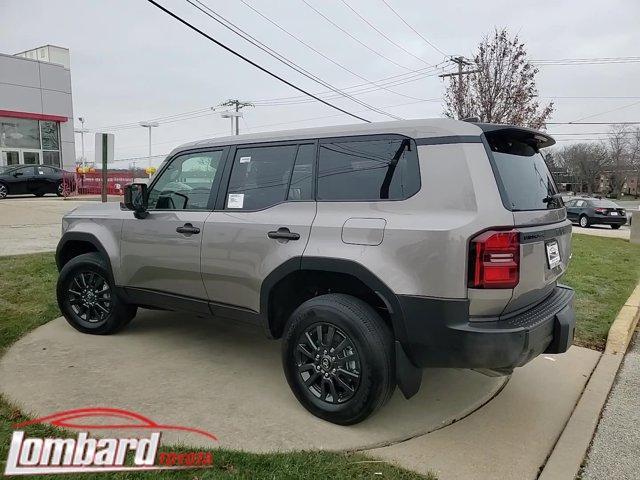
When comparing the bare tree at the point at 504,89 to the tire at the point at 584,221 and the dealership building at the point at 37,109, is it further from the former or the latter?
the dealership building at the point at 37,109

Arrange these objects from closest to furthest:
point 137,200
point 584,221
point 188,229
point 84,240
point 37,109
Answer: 1. point 188,229
2. point 137,200
3. point 84,240
4. point 584,221
5. point 37,109

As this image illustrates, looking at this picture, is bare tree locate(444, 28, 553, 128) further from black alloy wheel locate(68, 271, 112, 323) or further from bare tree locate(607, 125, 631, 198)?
bare tree locate(607, 125, 631, 198)

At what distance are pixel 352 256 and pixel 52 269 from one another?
5658mm

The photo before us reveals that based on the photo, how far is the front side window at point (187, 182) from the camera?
12.8 feet

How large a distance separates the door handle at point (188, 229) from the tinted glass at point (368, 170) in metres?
1.08

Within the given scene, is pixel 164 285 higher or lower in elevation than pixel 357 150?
lower

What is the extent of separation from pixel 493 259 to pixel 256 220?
5.25ft

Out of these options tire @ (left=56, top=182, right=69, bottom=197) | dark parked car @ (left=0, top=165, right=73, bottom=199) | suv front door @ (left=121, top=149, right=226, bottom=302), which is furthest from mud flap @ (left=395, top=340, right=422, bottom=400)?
tire @ (left=56, top=182, right=69, bottom=197)

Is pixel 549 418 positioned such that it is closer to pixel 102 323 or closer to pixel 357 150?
pixel 357 150

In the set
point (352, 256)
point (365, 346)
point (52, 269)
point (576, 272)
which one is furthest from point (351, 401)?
point (576, 272)

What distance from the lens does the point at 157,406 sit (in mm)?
3266

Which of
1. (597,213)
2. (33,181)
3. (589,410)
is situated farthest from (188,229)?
(597,213)

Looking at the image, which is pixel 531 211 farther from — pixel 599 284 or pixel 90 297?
pixel 599 284

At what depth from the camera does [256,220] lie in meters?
3.45
